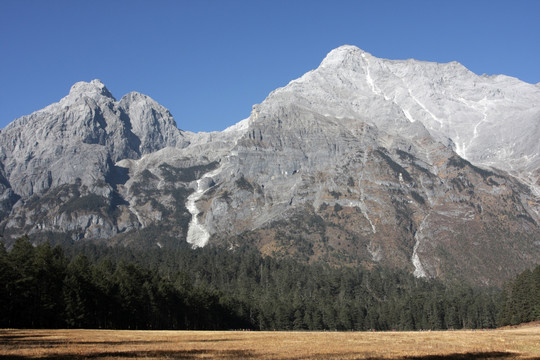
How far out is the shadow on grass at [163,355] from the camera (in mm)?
31652

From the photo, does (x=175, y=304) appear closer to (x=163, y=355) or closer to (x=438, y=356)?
(x=163, y=355)

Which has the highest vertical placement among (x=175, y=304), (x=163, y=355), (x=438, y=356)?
(x=175, y=304)

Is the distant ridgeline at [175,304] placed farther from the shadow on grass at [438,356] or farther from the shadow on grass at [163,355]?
the shadow on grass at [438,356]

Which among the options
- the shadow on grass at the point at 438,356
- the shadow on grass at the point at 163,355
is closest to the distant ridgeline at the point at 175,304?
the shadow on grass at the point at 163,355

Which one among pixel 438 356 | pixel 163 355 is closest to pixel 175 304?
pixel 163 355

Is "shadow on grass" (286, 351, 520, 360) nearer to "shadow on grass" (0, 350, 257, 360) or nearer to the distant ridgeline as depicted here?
"shadow on grass" (0, 350, 257, 360)

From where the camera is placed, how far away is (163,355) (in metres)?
35.1

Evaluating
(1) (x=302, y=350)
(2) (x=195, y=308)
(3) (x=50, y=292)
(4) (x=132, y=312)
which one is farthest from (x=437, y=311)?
(1) (x=302, y=350)

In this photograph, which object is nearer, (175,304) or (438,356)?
(438,356)

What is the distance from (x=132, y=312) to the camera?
100 metres

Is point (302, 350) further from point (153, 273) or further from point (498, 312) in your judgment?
point (498, 312)

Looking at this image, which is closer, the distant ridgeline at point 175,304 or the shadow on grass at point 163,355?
the shadow on grass at point 163,355

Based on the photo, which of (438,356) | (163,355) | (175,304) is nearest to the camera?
(163,355)

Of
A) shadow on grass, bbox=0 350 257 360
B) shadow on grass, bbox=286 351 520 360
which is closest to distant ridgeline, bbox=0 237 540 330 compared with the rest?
shadow on grass, bbox=0 350 257 360
